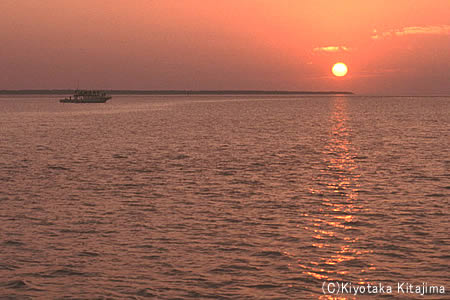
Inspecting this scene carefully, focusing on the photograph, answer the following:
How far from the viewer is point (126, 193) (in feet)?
97.0

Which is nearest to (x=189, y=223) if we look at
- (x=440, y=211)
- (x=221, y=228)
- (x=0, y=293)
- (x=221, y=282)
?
(x=221, y=228)

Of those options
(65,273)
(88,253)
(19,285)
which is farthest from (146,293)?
(88,253)

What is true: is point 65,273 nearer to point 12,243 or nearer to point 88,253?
point 88,253

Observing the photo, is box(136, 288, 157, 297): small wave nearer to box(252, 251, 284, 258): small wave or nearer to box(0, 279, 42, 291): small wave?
box(0, 279, 42, 291): small wave

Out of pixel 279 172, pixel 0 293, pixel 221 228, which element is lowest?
pixel 0 293

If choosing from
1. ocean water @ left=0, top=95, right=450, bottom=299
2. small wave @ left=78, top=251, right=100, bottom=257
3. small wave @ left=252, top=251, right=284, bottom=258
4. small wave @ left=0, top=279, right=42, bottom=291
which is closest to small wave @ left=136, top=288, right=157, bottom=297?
ocean water @ left=0, top=95, right=450, bottom=299

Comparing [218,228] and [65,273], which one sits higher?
[218,228]

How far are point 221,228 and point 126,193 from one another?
9.21 m

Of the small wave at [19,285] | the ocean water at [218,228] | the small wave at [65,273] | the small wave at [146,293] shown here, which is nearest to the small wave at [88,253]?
the ocean water at [218,228]

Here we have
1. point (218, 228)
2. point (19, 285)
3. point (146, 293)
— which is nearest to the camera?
point (146, 293)

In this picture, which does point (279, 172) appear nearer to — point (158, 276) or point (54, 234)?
point (54, 234)

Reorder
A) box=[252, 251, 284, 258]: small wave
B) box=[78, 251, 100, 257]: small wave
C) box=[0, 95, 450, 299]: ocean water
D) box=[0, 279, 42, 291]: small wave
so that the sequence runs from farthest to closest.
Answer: box=[78, 251, 100, 257]: small wave
box=[252, 251, 284, 258]: small wave
box=[0, 95, 450, 299]: ocean water
box=[0, 279, 42, 291]: small wave

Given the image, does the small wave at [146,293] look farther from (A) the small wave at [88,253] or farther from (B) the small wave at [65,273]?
(A) the small wave at [88,253]

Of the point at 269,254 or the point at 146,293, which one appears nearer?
the point at 146,293
